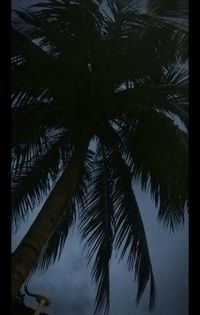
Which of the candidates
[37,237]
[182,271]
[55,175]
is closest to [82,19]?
[55,175]

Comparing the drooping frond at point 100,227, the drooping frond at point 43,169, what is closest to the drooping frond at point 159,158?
the drooping frond at point 100,227

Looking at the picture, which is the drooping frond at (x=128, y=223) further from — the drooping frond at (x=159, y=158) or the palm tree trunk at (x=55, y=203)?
the palm tree trunk at (x=55, y=203)

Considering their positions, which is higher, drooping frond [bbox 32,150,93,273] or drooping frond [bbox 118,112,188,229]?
drooping frond [bbox 118,112,188,229]

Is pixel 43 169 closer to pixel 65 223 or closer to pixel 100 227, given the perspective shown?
pixel 65 223

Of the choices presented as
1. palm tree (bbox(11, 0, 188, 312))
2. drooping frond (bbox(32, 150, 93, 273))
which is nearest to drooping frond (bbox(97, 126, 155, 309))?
palm tree (bbox(11, 0, 188, 312))

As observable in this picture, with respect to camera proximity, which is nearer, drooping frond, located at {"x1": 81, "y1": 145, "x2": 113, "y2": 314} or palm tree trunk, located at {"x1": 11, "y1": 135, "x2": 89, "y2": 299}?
drooping frond, located at {"x1": 81, "y1": 145, "x2": 113, "y2": 314}

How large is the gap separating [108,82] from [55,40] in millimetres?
376

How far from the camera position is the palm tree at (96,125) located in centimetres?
218

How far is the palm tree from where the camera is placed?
2180mm

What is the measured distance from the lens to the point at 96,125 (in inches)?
91.2

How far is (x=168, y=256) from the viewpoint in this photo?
6.29 ft

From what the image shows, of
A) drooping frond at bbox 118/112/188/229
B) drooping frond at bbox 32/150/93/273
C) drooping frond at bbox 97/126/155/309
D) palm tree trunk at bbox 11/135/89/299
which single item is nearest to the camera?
drooping frond at bbox 118/112/188/229

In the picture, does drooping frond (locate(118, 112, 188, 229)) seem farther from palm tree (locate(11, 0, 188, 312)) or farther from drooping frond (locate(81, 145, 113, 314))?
drooping frond (locate(81, 145, 113, 314))

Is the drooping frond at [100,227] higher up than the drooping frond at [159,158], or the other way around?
the drooping frond at [159,158]
